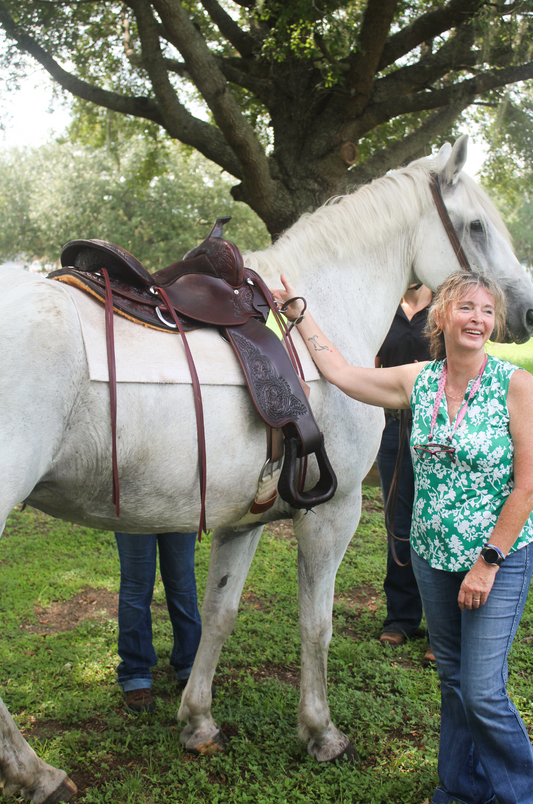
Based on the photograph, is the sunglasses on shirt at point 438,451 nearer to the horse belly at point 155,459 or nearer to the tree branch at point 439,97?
the horse belly at point 155,459

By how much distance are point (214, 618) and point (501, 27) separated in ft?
25.6

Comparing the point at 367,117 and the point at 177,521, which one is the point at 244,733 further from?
the point at 367,117

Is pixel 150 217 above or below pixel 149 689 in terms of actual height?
above

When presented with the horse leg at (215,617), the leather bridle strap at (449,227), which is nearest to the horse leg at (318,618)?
the horse leg at (215,617)

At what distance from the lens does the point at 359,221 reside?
2605 millimetres

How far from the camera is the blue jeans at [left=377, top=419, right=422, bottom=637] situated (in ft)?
11.8

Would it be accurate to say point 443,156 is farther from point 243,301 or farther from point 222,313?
point 222,313

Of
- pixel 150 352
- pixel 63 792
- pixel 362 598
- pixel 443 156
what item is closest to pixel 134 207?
pixel 362 598

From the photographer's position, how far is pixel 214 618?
8.48ft

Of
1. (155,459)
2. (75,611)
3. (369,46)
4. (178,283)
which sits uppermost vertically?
(369,46)

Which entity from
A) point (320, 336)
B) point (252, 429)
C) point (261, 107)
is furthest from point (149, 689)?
point (261, 107)

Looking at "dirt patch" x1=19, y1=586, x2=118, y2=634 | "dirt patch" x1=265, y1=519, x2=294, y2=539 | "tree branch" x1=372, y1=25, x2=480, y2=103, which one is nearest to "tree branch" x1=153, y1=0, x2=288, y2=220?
"tree branch" x1=372, y1=25, x2=480, y2=103

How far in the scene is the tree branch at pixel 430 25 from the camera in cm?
691

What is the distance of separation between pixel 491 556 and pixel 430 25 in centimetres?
775
